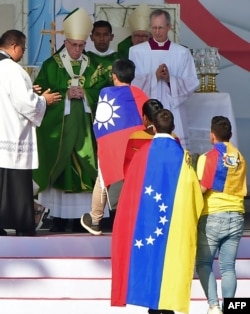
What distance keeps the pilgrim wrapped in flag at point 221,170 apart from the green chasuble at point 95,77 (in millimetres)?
2376

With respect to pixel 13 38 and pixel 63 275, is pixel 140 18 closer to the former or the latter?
pixel 13 38

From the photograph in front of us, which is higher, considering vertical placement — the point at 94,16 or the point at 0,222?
the point at 94,16

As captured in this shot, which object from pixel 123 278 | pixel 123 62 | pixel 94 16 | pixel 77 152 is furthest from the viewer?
pixel 94 16

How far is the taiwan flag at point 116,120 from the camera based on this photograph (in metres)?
10.1

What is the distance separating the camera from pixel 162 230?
8.62 m

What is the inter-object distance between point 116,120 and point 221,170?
158 cm

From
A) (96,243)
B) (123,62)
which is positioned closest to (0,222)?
(96,243)

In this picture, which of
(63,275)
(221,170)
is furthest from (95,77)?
(221,170)

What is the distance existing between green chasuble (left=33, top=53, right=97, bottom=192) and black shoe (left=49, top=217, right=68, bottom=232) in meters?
0.27

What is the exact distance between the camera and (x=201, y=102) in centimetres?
1155

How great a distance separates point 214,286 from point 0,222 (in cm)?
216

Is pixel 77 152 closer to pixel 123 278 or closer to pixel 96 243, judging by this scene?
pixel 96 243

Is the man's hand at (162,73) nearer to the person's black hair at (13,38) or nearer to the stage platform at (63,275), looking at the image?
the person's black hair at (13,38)

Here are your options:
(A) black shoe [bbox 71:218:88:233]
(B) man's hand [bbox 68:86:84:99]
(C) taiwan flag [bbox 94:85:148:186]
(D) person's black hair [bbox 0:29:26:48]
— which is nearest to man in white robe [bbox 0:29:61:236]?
(D) person's black hair [bbox 0:29:26:48]
